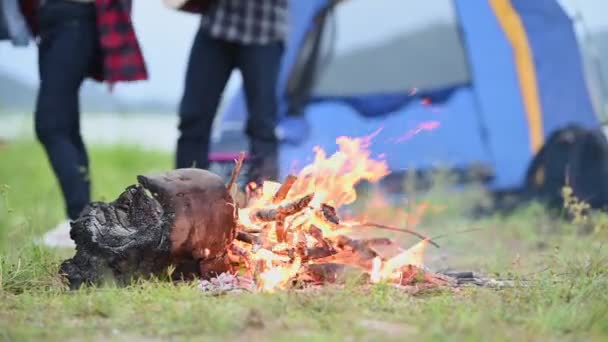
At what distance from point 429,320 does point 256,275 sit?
639 mm

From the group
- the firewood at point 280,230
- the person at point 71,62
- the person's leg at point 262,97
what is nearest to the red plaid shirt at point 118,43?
the person at point 71,62

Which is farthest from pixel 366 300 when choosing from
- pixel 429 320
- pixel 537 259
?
pixel 537 259

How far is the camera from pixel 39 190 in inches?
272

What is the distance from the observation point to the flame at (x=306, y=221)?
9.09 ft

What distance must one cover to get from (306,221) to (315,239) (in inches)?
2.3

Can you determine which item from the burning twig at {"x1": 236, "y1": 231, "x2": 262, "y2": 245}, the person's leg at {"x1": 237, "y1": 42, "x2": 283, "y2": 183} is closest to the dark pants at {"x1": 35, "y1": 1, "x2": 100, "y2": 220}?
the person's leg at {"x1": 237, "y1": 42, "x2": 283, "y2": 183}

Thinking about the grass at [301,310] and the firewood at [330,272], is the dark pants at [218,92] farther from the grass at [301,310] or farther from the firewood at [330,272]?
the firewood at [330,272]

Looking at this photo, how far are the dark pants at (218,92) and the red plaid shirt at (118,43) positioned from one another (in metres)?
0.24

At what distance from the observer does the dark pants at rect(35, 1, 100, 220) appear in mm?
4066

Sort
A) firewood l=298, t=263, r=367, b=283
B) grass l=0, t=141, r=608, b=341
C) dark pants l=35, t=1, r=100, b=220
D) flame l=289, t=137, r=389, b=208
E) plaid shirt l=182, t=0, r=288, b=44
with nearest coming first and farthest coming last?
Result: grass l=0, t=141, r=608, b=341
firewood l=298, t=263, r=367, b=283
flame l=289, t=137, r=389, b=208
dark pants l=35, t=1, r=100, b=220
plaid shirt l=182, t=0, r=288, b=44

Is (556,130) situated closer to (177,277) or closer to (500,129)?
(500,129)

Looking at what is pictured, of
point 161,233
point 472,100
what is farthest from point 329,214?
point 472,100

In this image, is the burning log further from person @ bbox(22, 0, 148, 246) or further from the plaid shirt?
the plaid shirt

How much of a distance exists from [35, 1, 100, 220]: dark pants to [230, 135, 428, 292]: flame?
1.24m
